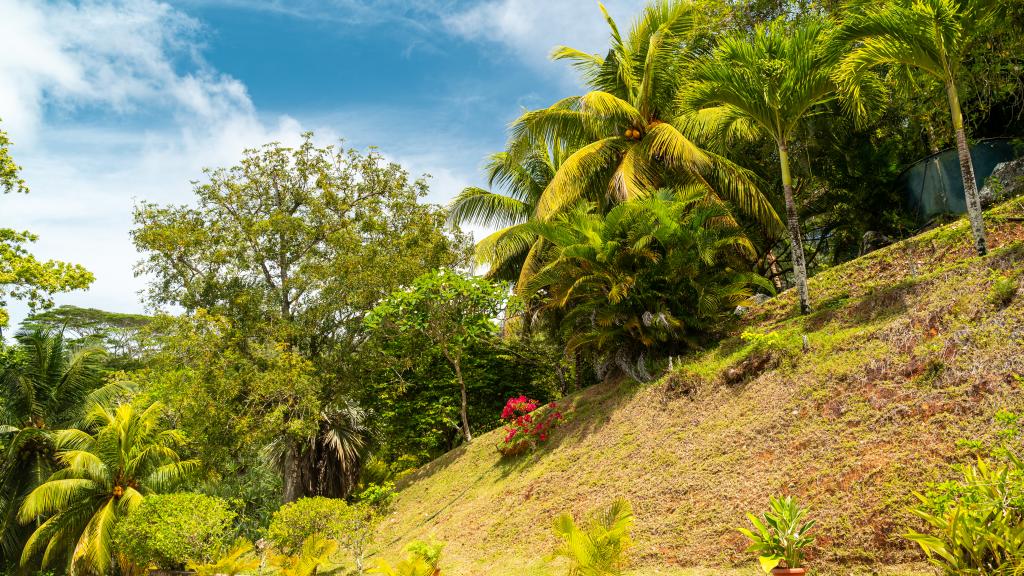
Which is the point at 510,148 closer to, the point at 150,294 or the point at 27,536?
the point at 150,294

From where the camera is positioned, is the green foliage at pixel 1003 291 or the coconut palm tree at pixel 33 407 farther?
the coconut palm tree at pixel 33 407

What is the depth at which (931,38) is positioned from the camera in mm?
9102

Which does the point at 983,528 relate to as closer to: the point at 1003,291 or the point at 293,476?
the point at 1003,291

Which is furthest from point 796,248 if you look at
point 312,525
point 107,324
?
point 107,324

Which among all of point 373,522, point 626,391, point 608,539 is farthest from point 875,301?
point 373,522

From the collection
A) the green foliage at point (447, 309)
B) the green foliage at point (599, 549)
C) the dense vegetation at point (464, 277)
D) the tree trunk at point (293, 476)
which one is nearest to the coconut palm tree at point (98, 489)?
the dense vegetation at point (464, 277)

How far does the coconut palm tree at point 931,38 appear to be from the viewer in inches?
351

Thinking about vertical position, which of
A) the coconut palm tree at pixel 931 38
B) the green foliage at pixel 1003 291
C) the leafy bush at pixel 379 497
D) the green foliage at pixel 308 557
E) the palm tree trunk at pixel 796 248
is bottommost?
the leafy bush at pixel 379 497

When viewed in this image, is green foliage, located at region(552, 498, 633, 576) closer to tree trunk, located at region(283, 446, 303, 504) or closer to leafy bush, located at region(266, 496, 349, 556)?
leafy bush, located at region(266, 496, 349, 556)


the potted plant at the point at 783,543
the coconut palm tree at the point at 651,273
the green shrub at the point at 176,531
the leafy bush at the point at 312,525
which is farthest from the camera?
the coconut palm tree at the point at 651,273

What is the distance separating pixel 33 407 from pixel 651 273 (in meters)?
19.6

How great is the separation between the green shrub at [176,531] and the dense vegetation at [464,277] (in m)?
0.05

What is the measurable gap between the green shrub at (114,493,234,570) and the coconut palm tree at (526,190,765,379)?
786cm

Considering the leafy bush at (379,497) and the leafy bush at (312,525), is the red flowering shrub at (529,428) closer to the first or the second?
the leafy bush at (379,497)
